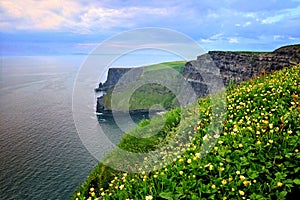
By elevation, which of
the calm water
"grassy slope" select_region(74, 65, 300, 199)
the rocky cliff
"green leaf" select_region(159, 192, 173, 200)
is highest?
the rocky cliff

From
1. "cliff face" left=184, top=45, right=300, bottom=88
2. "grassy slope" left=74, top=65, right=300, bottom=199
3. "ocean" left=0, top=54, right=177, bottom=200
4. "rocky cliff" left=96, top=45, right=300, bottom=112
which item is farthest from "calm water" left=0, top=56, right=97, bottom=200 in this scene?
"grassy slope" left=74, top=65, right=300, bottom=199

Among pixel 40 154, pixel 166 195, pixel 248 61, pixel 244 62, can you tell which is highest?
pixel 248 61

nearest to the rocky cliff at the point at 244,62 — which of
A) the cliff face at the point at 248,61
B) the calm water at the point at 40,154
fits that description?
the cliff face at the point at 248,61

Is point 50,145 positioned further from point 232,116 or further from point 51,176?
point 232,116

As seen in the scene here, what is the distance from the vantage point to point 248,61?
158ft

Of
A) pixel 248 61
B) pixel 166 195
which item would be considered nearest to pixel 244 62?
pixel 248 61

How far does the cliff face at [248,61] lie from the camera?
34938 mm

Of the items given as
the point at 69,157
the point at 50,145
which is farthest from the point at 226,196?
the point at 50,145

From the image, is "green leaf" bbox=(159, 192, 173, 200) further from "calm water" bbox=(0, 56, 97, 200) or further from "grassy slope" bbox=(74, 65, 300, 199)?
"calm water" bbox=(0, 56, 97, 200)

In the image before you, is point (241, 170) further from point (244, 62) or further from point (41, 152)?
point (41, 152)

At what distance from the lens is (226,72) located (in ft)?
189

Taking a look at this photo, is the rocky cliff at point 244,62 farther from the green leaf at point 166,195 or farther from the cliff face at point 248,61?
the green leaf at point 166,195

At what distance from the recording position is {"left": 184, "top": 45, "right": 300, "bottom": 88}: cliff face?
3494 cm

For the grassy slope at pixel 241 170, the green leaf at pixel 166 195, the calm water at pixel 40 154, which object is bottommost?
the calm water at pixel 40 154
